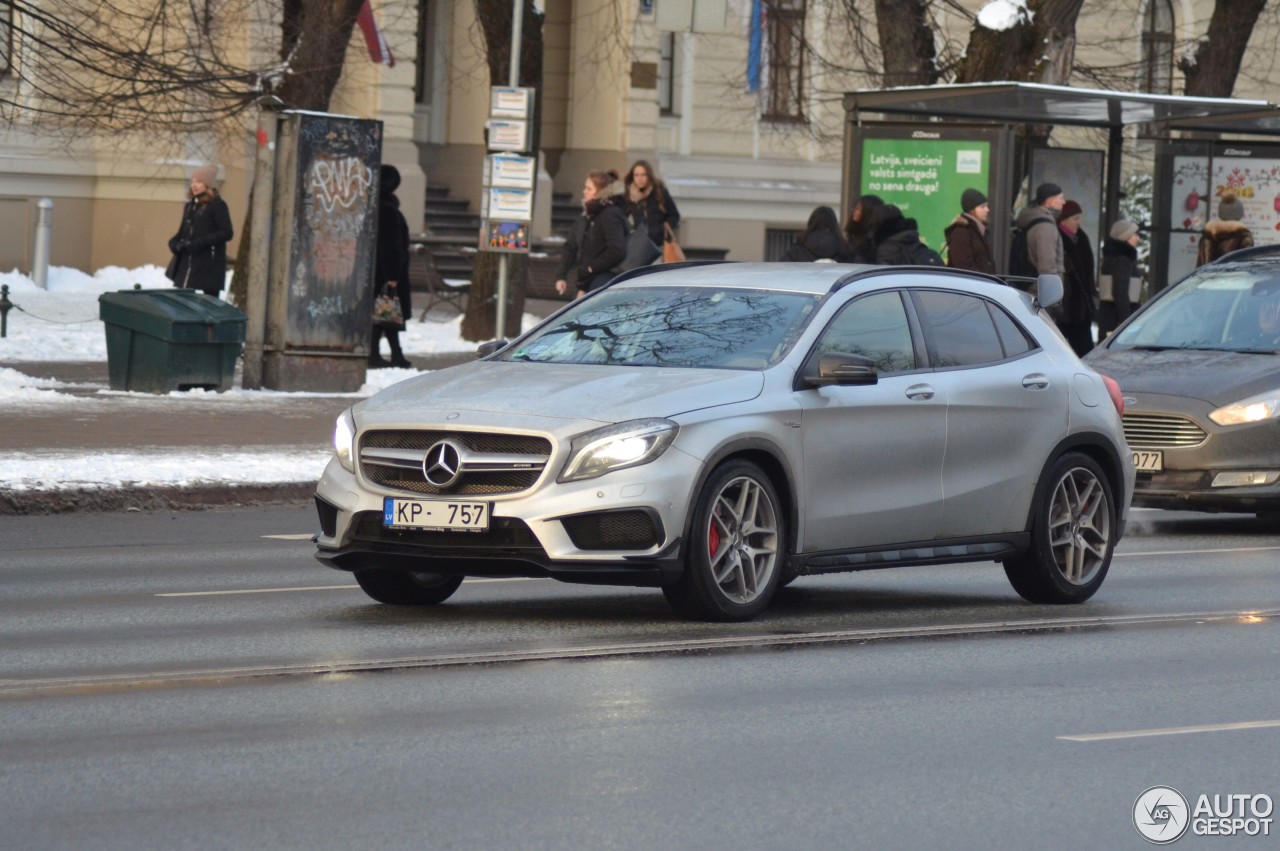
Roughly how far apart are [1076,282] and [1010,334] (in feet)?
34.3

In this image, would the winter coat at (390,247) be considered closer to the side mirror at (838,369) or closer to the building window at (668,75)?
the side mirror at (838,369)

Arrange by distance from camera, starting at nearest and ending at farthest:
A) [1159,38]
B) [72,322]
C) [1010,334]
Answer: [1010,334] → [72,322] → [1159,38]

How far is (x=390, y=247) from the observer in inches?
897

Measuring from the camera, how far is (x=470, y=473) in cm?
944

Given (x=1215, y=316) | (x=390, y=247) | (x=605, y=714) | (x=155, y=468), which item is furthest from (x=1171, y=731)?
(x=390, y=247)

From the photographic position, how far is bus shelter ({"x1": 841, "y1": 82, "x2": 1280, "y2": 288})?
2186 cm

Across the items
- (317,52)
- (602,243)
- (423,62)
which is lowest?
(602,243)

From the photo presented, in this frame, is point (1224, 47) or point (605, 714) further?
point (1224, 47)

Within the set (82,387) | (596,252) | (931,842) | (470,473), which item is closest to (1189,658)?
(470,473)

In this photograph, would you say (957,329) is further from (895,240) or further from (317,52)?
(317,52)

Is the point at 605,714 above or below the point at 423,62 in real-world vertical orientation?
below

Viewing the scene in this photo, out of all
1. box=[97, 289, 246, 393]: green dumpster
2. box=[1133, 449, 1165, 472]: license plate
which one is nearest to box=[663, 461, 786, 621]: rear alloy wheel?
box=[1133, 449, 1165, 472]: license plate

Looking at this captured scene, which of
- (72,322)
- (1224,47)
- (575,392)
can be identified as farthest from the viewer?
(1224,47)

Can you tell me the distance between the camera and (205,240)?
77.4 ft
